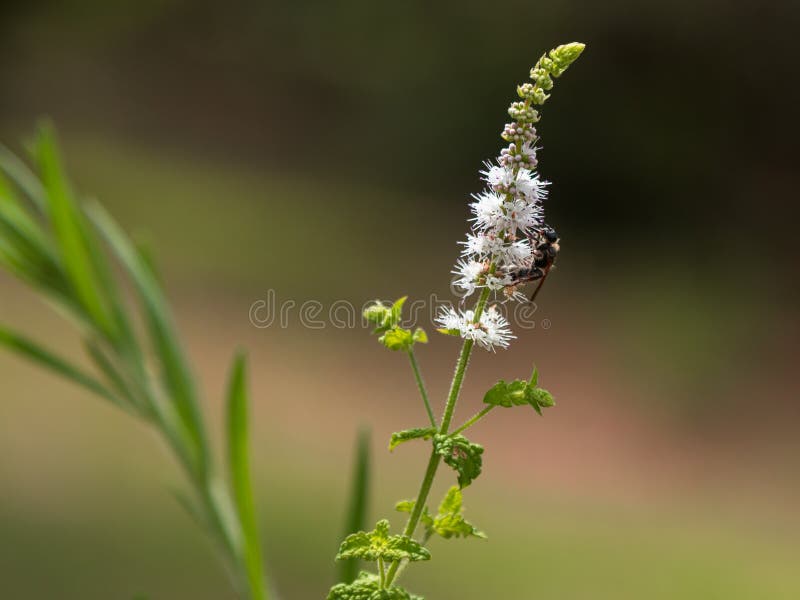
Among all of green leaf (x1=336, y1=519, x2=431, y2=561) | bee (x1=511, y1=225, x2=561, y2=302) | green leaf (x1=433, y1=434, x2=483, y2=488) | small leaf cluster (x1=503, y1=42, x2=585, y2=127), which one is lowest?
green leaf (x1=336, y1=519, x2=431, y2=561)

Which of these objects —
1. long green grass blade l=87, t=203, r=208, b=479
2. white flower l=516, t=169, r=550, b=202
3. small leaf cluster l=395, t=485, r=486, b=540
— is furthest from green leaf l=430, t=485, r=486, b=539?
long green grass blade l=87, t=203, r=208, b=479

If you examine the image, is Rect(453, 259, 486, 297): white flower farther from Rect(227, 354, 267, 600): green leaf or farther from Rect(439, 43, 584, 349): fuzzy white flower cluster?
Rect(227, 354, 267, 600): green leaf

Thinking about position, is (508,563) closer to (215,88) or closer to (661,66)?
(661,66)

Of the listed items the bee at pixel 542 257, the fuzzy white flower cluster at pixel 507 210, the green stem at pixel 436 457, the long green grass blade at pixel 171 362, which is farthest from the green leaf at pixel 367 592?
the long green grass blade at pixel 171 362

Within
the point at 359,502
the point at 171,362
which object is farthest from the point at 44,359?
the point at 359,502

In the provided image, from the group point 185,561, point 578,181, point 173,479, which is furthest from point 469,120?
point 185,561

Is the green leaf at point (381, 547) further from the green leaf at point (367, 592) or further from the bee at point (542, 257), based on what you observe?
the bee at point (542, 257)
